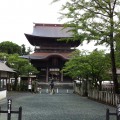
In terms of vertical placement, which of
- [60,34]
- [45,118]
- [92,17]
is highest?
[60,34]

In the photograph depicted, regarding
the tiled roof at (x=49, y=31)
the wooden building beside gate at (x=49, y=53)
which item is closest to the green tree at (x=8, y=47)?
the tiled roof at (x=49, y=31)

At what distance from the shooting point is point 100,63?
3250 cm

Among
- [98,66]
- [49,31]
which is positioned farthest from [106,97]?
[49,31]

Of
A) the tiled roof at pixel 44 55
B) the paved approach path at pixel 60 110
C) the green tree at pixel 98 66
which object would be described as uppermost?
the tiled roof at pixel 44 55

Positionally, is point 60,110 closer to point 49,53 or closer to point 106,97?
point 106,97

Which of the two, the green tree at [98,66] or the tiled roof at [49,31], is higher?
the tiled roof at [49,31]

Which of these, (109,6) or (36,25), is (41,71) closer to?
(36,25)

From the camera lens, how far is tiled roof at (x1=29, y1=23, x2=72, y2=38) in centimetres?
7619

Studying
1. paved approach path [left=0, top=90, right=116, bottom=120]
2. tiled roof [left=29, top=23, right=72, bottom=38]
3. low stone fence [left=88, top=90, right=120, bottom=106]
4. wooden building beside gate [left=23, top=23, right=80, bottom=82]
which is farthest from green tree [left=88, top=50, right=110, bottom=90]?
tiled roof [left=29, top=23, right=72, bottom=38]

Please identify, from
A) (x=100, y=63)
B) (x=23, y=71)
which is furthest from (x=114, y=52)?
(x=23, y=71)

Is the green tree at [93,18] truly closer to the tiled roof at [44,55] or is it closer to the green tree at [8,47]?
the tiled roof at [44,55]

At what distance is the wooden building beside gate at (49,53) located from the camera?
234 feet

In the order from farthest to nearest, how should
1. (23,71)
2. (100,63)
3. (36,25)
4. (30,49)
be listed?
1. (30,49)
2. (36,25)
3. (23,71)
4. (100,63)

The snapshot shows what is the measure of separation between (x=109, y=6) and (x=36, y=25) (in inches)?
2447
